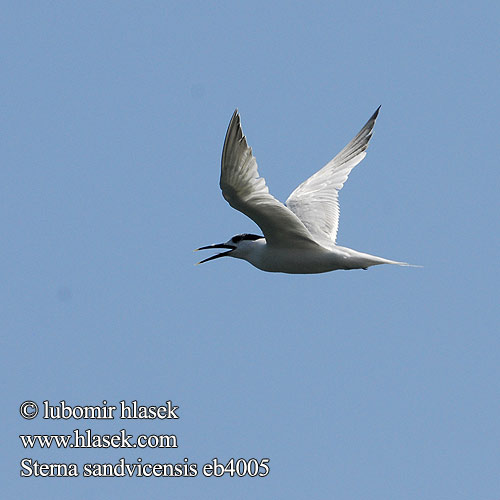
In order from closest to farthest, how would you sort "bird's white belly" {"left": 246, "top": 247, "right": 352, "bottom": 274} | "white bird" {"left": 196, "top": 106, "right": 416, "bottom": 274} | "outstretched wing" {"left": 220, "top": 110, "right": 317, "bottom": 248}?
"outstretched wing" {"left": 220, "top": 110, "right": 317, "bottom": 248}
"white bird" {"left": 196, "top": 106, "right": 416, "bottom": 274}
"bird's white belly" {"left": 246, "top": 247, "right": 352, "bottom": 274}

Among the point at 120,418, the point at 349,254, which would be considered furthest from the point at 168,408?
the point at 349,254

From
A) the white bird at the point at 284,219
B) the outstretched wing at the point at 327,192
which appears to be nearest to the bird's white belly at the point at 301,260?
the white bird at the point at 284,219

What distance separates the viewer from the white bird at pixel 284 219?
385 inches

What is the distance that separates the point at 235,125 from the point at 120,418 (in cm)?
431

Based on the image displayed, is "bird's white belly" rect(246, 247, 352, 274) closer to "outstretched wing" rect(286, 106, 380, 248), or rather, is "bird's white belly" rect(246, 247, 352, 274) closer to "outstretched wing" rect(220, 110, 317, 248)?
"outstretched wing" rect(220, 110, 317, 248)

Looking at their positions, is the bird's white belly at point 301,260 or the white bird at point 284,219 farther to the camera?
the bird's white belly at point 301,260

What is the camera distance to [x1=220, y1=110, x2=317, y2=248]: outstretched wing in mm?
9625

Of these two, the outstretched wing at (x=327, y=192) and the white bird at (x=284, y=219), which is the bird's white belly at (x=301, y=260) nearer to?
the white bird at (x=284, y=219)

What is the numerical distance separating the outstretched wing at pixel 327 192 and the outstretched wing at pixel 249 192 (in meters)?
1.52

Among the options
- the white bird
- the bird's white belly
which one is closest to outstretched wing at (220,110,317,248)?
the white bird

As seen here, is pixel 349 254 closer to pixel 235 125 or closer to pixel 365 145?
pixel 235 125

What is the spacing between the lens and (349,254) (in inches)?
438

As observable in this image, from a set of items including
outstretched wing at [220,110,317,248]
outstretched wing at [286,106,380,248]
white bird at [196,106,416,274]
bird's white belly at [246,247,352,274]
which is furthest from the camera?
outstretched wing at [286,106,380,248]

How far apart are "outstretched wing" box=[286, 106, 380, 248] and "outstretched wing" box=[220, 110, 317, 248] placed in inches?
59.7
